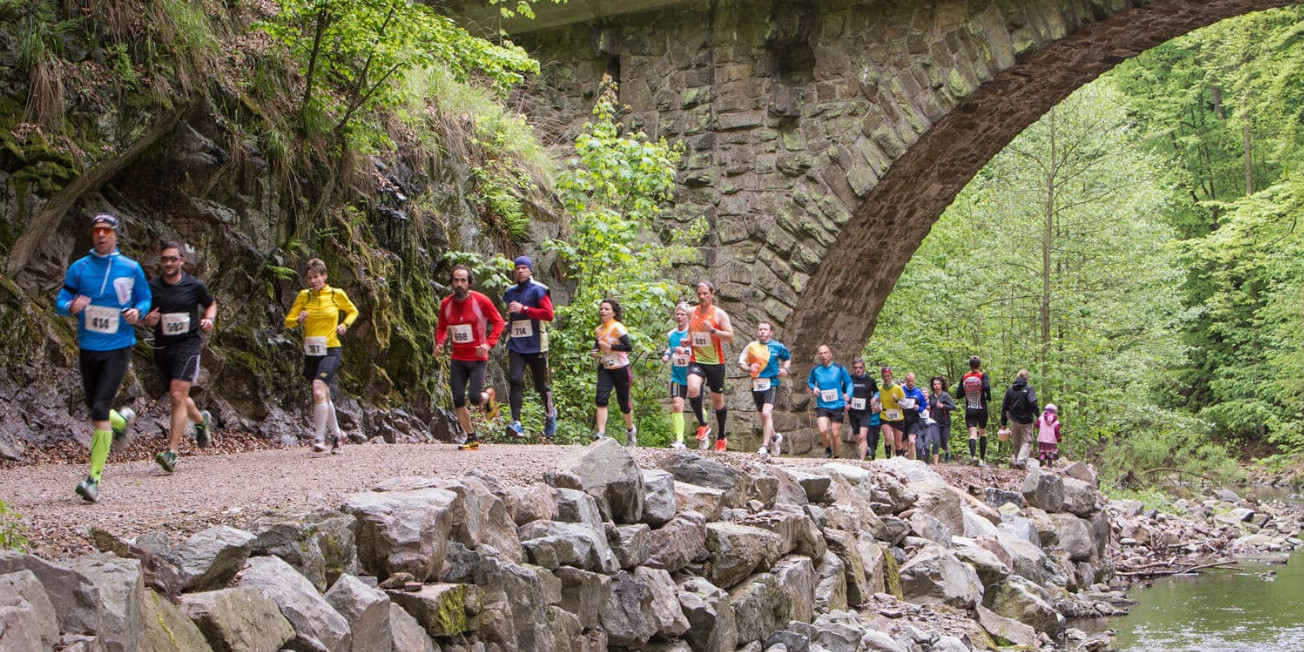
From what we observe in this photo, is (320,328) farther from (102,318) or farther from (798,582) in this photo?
(798,582)

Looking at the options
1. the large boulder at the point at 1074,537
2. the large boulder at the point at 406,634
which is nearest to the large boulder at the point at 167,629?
the large boulder at the point at 406,634

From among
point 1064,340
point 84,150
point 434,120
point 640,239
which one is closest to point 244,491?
point 84,150

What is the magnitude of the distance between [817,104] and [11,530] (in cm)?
1150

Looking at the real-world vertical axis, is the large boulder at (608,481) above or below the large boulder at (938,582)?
above

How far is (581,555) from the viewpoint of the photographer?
5.60 meters

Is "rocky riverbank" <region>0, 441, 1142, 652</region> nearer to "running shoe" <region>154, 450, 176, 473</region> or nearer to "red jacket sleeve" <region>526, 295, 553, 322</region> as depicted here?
"red jacket sleeve" <region>526, 295, 553, 322</region>

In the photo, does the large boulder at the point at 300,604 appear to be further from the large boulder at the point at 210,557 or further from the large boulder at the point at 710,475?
Answer: the large boulder at the point at 710,475

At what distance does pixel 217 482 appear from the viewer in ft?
20.4

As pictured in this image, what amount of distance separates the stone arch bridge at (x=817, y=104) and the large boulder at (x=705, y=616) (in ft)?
27.0

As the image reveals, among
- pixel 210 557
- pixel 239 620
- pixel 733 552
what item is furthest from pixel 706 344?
pixel 239 620

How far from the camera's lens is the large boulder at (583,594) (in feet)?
18.2

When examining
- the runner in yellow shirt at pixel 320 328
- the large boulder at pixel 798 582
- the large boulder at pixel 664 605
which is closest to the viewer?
the large boulder at pixel 664 605

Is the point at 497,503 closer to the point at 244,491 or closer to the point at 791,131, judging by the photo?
the point at 244,491

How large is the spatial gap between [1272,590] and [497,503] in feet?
31.2
